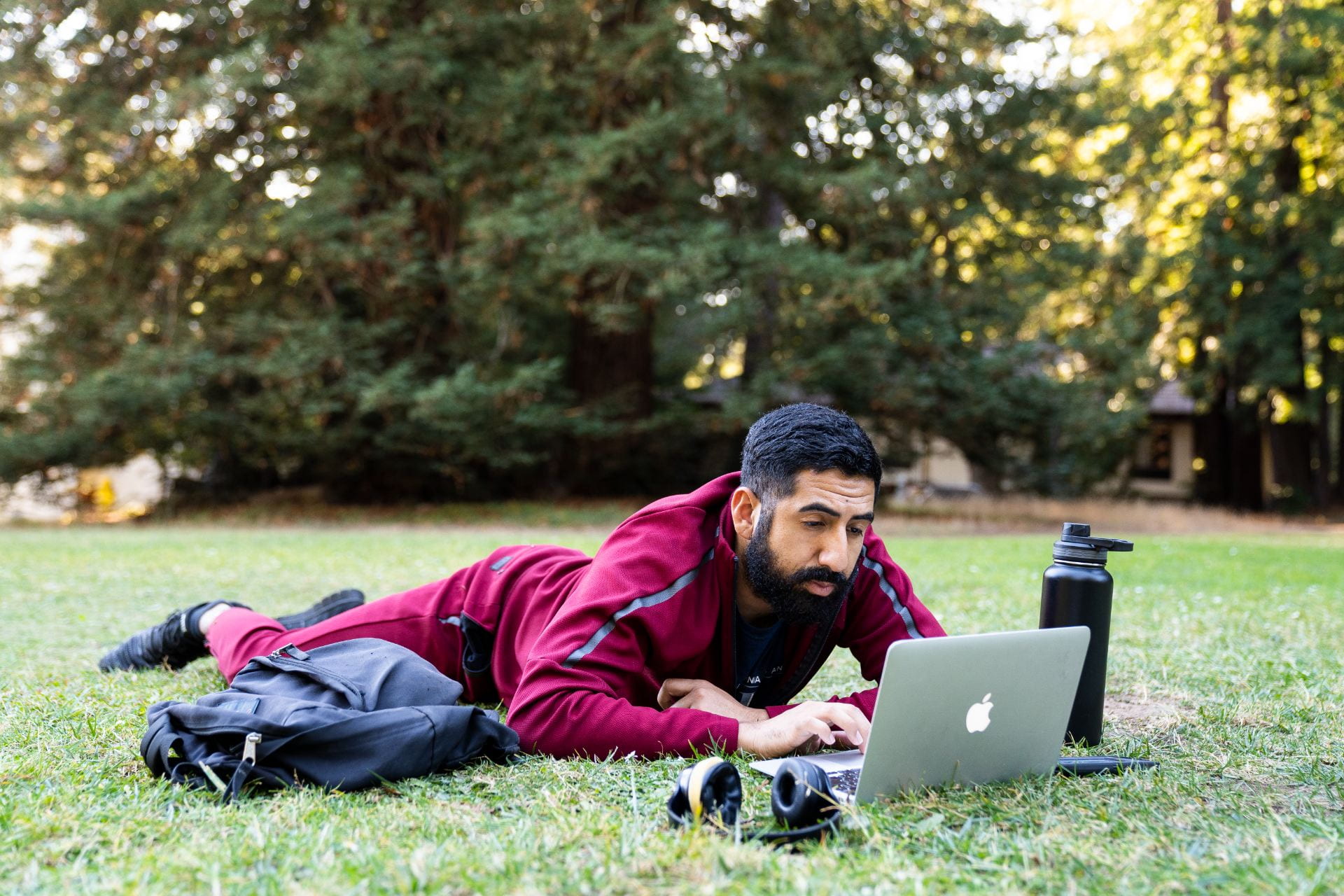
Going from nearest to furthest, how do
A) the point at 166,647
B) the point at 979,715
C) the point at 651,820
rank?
the point at 651,820 < the point at 979,715 < the point at 166,647

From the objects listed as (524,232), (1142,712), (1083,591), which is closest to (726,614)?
(1083,591)

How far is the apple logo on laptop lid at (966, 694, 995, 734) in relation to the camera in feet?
8.55

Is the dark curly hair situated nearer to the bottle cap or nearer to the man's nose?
the man's nose

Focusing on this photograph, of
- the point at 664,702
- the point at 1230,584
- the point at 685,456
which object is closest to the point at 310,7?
the point at 685,456

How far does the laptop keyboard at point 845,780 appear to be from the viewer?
265 centimetres

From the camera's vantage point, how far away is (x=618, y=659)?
304cm

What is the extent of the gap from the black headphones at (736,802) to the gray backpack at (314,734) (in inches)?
30.1

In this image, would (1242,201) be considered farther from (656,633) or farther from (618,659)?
(618,659)

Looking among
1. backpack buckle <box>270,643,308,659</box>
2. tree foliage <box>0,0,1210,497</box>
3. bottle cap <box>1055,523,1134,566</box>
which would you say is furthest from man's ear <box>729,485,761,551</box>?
tree foliage <box>0,0,1210,497</box>

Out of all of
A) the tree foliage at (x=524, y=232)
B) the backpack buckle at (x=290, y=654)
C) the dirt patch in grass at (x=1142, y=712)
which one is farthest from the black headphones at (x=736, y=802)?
the tree foliage at (x=524, y=232)

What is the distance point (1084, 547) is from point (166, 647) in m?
3.68

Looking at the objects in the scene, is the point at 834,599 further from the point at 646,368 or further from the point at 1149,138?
the point at 1149,138

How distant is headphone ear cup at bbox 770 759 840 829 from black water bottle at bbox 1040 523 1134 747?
1.14 meters

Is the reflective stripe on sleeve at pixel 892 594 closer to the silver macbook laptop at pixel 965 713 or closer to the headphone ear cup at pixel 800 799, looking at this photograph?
the silver macbook laptop at pixel 965 713
